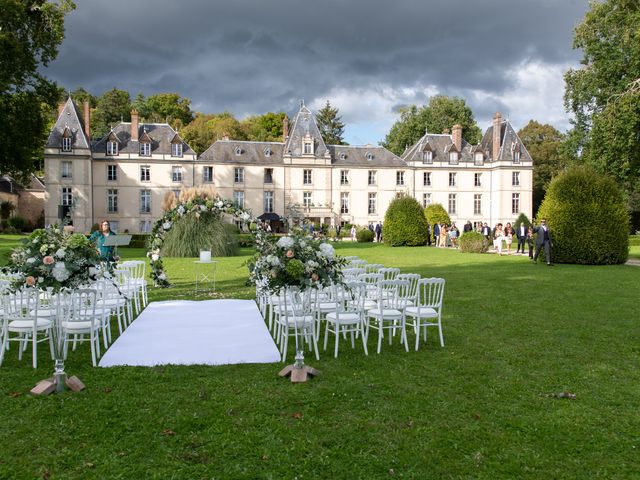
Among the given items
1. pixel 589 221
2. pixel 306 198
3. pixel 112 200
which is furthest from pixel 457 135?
pixel 589 221

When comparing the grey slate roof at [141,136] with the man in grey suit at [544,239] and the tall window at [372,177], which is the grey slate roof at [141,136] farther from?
the man in grey suit at [544,239]

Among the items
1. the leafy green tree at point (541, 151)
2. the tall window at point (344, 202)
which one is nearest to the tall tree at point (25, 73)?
the tall window at point (344, 202)

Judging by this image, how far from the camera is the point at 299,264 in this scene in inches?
211

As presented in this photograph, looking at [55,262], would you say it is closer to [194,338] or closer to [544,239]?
[194,338]

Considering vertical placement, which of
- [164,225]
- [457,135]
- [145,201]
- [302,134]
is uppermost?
[457,135]

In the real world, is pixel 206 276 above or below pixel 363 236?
below

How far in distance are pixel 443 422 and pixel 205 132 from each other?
1823 inches

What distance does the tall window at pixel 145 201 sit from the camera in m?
39.2

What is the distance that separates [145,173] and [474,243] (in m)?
25.5

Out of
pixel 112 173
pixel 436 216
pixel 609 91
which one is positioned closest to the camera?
pixel 609 91

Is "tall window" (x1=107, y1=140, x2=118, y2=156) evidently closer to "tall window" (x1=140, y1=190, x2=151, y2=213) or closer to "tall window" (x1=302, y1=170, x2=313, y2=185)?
"tall window" (x1=140, y1=190, x2=151, y2=213)

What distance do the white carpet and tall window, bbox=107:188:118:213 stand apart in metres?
31.8

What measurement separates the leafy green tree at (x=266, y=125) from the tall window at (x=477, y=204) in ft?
63.1

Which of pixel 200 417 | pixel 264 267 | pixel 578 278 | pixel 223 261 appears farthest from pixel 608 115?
pixel 200 417
